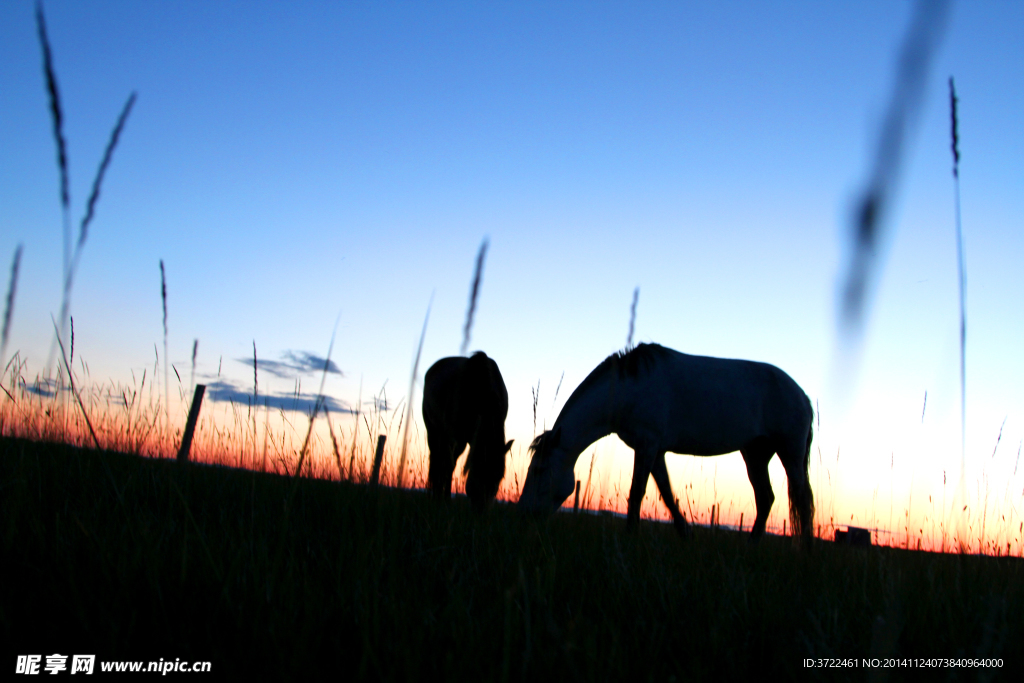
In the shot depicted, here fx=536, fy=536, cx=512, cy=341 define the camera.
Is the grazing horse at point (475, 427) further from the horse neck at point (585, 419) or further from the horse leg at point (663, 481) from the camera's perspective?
the horse leg at point (663, 481)

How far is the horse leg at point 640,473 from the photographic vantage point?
5156 mm

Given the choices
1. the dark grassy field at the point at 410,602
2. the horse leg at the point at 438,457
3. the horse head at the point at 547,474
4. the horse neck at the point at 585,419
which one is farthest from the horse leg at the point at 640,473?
the dark grassy field at the point at 410,602

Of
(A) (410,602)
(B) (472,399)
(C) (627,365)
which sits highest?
(C) (627,365)

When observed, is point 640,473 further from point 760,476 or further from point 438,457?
point 760,476

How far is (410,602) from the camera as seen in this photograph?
1528 mm

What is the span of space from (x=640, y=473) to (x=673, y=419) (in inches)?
28.1

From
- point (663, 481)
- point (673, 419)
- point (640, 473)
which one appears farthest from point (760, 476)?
point (640, 473)

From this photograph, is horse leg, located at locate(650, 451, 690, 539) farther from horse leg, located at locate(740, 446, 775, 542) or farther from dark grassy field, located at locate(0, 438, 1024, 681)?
dark grassy field, located at locate(0, 438, 1024, 681)

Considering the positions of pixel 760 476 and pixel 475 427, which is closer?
pixel 475 427

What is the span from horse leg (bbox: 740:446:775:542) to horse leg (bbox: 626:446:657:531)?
1.89 metres

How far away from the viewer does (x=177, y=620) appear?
126 cm

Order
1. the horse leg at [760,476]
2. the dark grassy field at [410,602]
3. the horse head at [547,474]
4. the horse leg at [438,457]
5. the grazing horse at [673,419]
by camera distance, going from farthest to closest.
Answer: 1. the horse leg at [760,476]
2. the grazing horse at [673,419]
3. the horse head at [547,474]
4. the horse leg at [438,457]
5. the dark grassy field at [410,602]

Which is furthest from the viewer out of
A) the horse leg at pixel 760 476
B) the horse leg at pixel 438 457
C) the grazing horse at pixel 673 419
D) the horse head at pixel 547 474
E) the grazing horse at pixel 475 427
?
the horse leg at pixel 760 476

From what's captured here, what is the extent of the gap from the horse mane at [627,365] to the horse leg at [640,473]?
78cm
